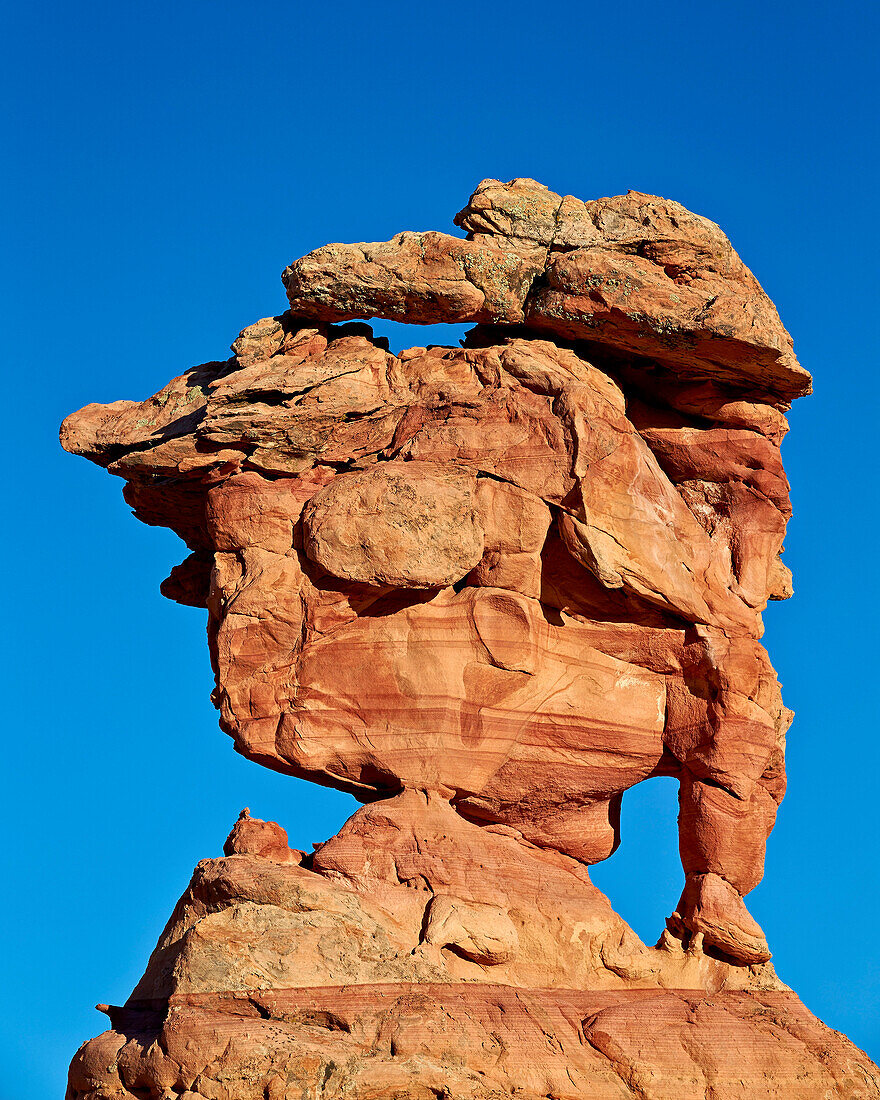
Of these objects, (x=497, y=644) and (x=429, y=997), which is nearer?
(x=429, y=997)

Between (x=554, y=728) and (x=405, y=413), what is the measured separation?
12.0ft

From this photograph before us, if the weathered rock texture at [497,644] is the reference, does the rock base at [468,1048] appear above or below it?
below

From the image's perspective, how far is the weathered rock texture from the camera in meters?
13.7

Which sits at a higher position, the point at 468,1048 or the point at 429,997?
the point at 429,997

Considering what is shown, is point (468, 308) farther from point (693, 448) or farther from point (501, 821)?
point (501, 821)

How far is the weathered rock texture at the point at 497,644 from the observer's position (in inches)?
538

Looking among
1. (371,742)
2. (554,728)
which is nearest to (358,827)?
(371,742)

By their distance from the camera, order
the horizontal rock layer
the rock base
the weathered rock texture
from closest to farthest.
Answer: the rock base → the horizontal rock layer → the weathered rock texture

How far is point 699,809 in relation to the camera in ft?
52.1

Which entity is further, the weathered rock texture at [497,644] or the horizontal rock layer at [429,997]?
the weathered rock texture at [497,644]

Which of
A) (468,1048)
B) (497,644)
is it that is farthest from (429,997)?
(497,644)

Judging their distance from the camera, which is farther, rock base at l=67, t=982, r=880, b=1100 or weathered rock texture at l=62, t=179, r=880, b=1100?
weathered rock texture at l=62, t=179, r=880, b=1100

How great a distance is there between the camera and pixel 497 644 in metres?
15.3

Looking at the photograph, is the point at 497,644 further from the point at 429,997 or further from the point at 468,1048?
the point at 468,1048
